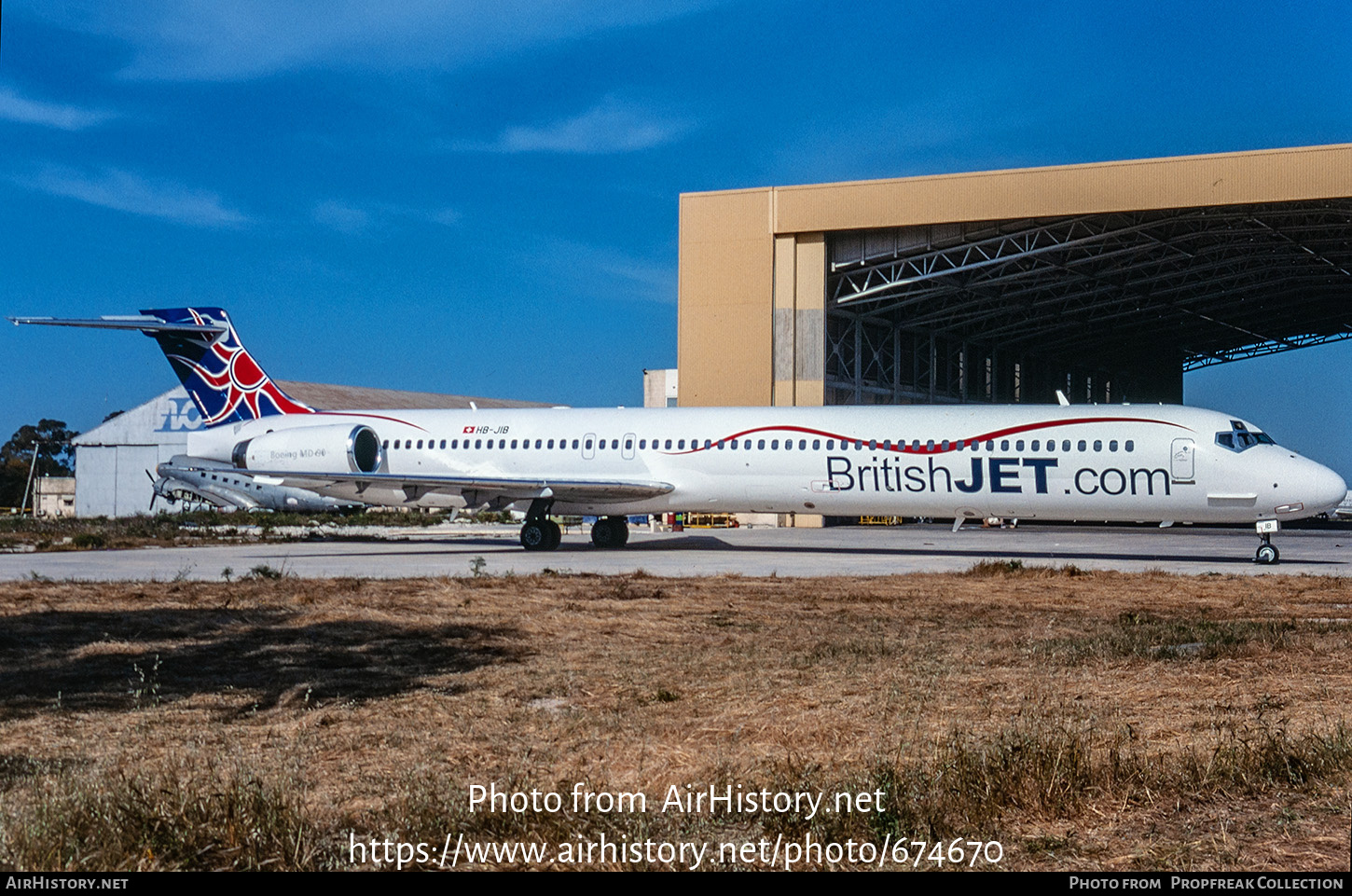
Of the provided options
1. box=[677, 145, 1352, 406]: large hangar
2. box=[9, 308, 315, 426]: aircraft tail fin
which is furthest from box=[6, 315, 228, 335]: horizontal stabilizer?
box=[677, 145, 1352, 406]: large hangar

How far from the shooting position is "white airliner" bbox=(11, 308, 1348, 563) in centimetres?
2141

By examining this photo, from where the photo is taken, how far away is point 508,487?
82.6 feet

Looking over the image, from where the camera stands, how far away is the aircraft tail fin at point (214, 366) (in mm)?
30141

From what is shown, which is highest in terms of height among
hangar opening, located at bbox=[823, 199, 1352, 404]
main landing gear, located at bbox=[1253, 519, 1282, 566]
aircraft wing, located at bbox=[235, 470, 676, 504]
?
hangar opening, located at bbox=[823, 199, 1352, 404]

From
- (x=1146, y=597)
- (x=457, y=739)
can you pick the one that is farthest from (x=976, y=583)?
(x=457, y=739)

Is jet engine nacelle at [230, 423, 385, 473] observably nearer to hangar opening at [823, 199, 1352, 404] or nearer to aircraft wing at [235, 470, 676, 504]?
aircraft wing at [235, 470, 676, 504]

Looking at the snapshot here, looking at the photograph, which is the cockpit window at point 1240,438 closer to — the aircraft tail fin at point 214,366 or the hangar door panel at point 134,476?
the aircraft tail fin at point 214,366

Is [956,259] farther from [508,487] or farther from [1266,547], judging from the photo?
→ [508,487]

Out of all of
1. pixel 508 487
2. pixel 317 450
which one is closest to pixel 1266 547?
pixel 508 487

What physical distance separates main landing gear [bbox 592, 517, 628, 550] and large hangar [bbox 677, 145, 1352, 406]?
40.0ft

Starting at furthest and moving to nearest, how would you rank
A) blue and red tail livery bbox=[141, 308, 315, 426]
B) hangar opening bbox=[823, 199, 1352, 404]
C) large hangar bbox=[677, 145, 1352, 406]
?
hangar opening bbox=[823, 199, 1352, 404], large hangar bbox=[677, 145, 1352, 406], blue and red tail livery bbox=[141, 308, 315, 426]

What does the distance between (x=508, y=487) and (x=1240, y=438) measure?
14.4 meters

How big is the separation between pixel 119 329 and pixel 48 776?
1038 inches

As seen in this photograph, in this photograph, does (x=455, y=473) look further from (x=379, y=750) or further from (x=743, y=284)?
(x=379, y=750)
